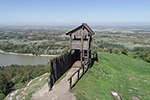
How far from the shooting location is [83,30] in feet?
50.0

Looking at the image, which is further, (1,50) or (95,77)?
(1,50)

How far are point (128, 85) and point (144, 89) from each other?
1.44 m

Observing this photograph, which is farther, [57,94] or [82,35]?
[82,35]

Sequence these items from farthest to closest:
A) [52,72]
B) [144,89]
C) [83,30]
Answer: [83,30] → [144,89] → [52,72]

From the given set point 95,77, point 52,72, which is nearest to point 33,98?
point 52,72

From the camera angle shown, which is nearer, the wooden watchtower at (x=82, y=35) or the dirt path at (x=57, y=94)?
the dirt path at (x=57, y=94)

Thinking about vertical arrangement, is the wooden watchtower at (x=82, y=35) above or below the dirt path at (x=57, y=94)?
above

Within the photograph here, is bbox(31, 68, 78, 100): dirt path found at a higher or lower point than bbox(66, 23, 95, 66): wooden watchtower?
lower

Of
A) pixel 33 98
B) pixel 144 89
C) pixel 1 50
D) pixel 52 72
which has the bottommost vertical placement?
pixel 1 50

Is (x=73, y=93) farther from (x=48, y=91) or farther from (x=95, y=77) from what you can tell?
(x=95, y=77)

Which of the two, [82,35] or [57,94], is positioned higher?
[82,35]

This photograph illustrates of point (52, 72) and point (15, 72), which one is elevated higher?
point (52, 72)

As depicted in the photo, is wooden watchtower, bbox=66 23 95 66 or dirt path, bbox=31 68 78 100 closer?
dirt path, bbox=31 68 78 100

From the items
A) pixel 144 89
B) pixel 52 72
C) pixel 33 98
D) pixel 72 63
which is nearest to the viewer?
pixel 33 98
